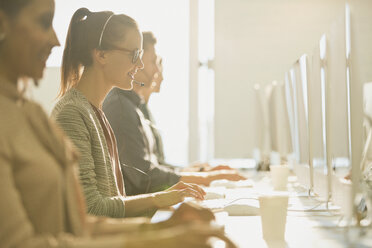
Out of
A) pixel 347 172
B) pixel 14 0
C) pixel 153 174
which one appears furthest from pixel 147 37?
pixel 14 0

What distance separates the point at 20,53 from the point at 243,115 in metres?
4.19

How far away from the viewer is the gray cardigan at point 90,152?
1398 millimetres

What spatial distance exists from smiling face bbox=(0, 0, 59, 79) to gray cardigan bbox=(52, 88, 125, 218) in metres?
0.52

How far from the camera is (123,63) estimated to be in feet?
5.63

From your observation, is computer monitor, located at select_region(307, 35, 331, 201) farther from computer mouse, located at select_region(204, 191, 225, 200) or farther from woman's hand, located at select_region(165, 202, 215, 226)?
woman's hand, located at select_region(165, 202, 215, 226)

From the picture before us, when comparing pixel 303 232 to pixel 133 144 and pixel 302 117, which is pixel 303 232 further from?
pixel 133 144

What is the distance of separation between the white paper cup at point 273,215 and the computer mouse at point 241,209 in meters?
0.38

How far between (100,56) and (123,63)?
97 mm

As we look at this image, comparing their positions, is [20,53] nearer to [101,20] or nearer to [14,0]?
[14,0]

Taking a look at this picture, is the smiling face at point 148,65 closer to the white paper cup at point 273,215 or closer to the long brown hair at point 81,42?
the long brown hair at point 81,42

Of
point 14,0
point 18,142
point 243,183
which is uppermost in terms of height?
point 14,0

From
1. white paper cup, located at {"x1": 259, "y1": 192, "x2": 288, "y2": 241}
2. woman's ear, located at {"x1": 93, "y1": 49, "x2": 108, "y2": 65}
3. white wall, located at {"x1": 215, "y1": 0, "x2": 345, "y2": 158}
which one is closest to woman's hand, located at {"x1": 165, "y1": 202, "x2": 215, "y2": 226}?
white paper cup, located at {"x1": 259, "y1": 192, "x2": 288, "y2": 241}

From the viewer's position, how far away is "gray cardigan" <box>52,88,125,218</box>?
1398mm

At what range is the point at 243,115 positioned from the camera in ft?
16.3
